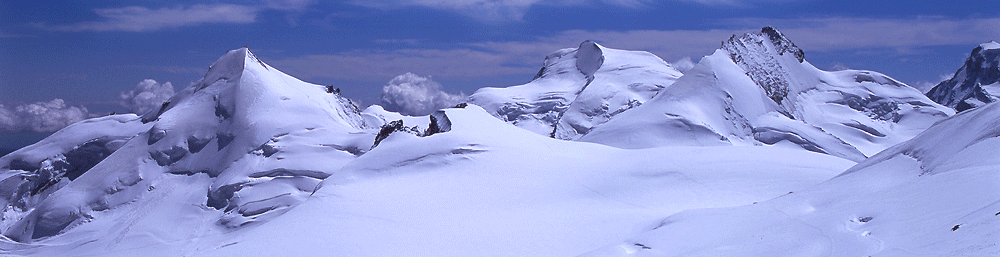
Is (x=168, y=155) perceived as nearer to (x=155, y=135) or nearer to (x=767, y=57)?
(x=155, y=135)

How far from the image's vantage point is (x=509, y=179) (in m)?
30.4

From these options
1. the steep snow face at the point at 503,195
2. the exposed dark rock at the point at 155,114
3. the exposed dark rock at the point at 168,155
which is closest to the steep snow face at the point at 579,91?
the exposed dark rock at the point at 155,114

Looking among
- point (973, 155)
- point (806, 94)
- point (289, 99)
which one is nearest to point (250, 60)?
point (289, 99)

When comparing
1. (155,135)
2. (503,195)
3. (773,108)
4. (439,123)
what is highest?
(773,108)

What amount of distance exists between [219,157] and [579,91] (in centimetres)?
5347

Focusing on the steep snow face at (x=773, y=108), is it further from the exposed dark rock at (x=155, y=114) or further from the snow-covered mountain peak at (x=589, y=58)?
the exposed dark rock at (x=155, y=114)

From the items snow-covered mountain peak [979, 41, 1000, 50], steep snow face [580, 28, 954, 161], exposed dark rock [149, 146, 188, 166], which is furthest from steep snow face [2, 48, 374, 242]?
snow-covered mountain peak [979, 41, 1000, 50]

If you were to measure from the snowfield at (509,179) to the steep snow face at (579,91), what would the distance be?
0.66 metres

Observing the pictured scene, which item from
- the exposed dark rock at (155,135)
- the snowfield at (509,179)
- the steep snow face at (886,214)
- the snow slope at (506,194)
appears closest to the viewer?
the steep snow face at (886,214)

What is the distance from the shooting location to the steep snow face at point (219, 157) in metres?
41.7

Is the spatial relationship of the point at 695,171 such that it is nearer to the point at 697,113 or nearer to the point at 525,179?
the point at 525,179

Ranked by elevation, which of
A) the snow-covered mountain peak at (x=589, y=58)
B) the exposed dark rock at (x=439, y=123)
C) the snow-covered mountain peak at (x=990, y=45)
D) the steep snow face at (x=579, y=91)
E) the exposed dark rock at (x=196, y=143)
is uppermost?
the snow-covered mountain peak at (x=990, y=45)

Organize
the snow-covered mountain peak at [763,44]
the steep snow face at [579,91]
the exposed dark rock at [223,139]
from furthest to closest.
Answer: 1. the snow-covered mountain peak at [763,44]
2. the steep snow face at [579,91]
3. the exposed dark rock at [223,139]

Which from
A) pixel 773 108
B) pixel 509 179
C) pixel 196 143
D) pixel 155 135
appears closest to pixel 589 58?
pixel 773 108
